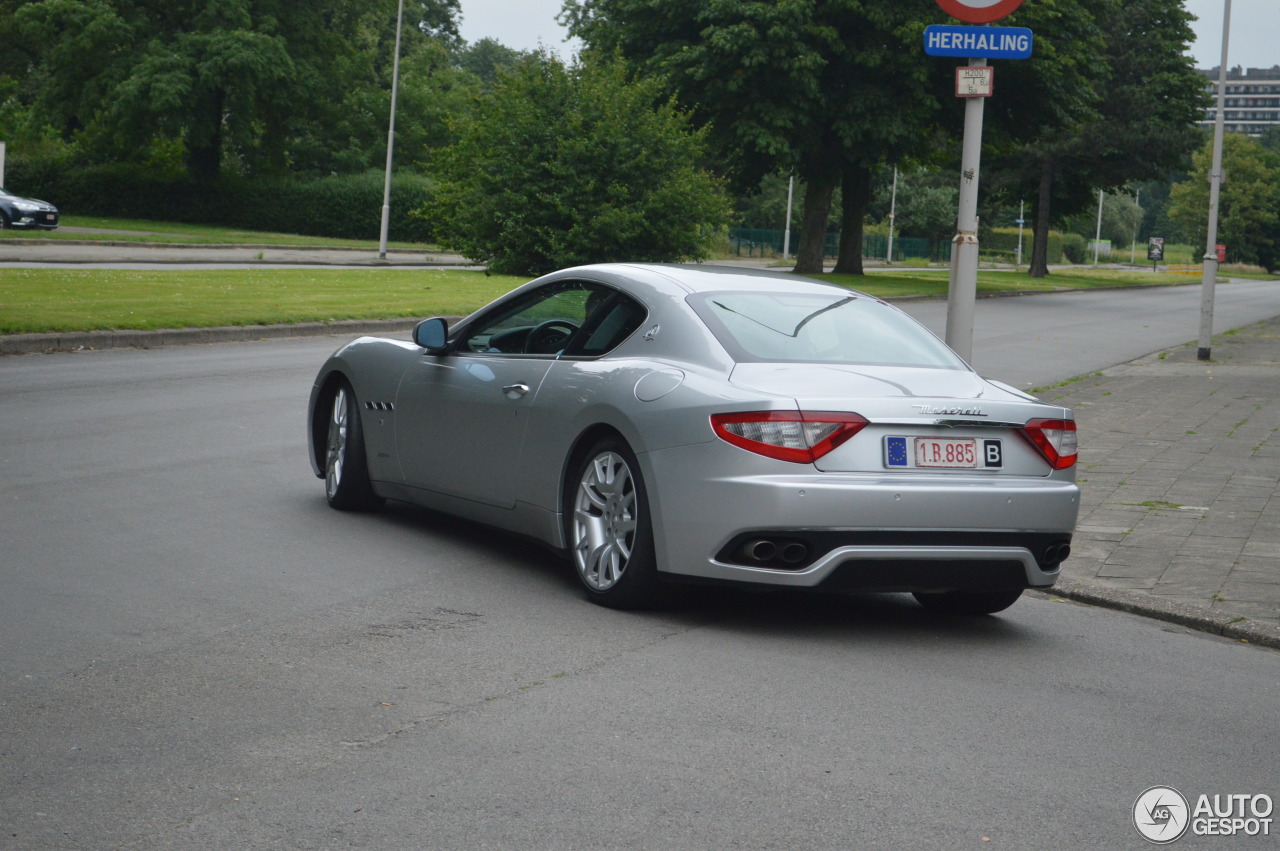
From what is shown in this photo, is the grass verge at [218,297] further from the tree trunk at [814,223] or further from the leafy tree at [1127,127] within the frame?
the leafy tree at [1127,127]

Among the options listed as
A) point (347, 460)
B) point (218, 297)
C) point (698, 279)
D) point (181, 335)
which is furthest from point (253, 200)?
point (698, 279)

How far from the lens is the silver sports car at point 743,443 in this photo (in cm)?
571

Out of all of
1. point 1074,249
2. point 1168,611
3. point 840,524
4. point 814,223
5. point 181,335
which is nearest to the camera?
point 840,524

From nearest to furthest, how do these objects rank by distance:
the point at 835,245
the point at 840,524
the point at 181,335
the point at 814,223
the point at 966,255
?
the point at 840,524, the point at 966,255, the point at 181,335, the point at 814,223, the point at 835,245

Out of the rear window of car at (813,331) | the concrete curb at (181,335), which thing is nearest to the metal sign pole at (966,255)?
the rear window of car at (813,331)

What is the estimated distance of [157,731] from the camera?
441cm

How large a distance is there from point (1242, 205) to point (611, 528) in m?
133

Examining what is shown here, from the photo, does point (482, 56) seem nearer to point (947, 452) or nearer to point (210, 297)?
point (210, 297)

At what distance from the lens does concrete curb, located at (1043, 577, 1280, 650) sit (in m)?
6.48

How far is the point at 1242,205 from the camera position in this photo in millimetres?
128625

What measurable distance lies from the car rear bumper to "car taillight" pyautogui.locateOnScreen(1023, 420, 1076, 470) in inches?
6.4

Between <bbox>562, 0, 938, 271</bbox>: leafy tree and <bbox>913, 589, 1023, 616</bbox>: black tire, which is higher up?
<bbox>562, 0, 938, 271</bbox>: leafy tree

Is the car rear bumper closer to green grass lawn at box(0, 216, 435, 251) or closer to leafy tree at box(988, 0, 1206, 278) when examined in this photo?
green grass lawn at box(0, 216, 435, 251)

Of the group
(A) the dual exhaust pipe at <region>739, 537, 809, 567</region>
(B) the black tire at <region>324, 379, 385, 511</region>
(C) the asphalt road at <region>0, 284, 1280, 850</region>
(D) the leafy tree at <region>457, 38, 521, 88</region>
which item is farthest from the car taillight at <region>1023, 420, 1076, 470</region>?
(D) the leafy tree at <region>457, 38, 521, 88</region>
